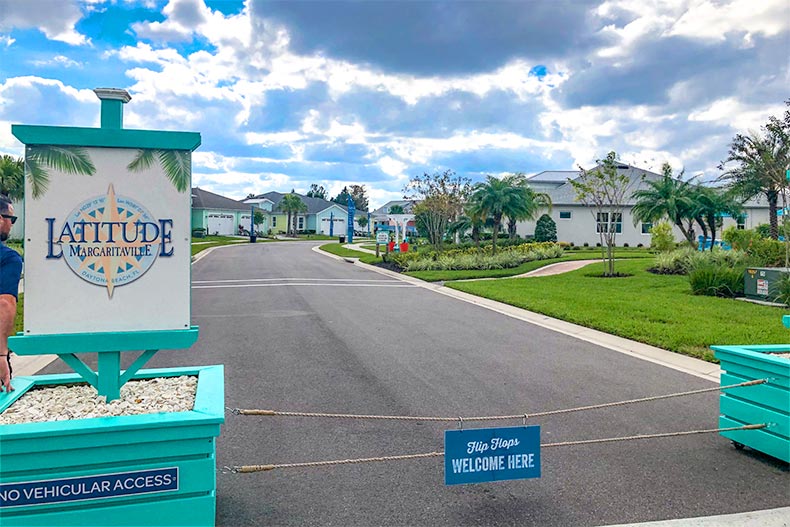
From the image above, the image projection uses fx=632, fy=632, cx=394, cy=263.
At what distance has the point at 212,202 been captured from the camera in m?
74.3

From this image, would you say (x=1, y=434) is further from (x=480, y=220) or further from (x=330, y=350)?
(x=480, y=220)

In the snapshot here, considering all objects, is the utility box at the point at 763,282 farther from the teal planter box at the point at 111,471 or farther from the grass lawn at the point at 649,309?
the teal planter box at the point at 111,471

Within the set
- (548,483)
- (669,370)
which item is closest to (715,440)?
(548,483)

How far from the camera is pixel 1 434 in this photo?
310 cm

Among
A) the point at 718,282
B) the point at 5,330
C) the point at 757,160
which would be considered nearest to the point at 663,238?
the point at 757,160

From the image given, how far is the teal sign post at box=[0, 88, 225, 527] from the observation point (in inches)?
127

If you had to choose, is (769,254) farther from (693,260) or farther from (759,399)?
(759,399)

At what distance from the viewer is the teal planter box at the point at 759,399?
4.98 m

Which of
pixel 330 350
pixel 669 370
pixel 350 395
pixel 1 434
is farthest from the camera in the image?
pixel 330 350

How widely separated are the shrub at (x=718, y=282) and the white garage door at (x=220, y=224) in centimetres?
6379

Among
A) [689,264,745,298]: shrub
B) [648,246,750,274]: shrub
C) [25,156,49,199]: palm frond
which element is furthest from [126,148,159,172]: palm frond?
[648,246,750,274]: shrub

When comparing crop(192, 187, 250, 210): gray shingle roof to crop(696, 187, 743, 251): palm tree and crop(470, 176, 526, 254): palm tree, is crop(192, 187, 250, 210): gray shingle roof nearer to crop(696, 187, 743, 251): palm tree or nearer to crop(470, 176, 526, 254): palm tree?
crop(470, 176, 526, 254): palm tree

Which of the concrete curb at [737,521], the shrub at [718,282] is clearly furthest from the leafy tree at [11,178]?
the concrete curb at [737,521]

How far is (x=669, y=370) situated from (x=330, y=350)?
476 centimetres
